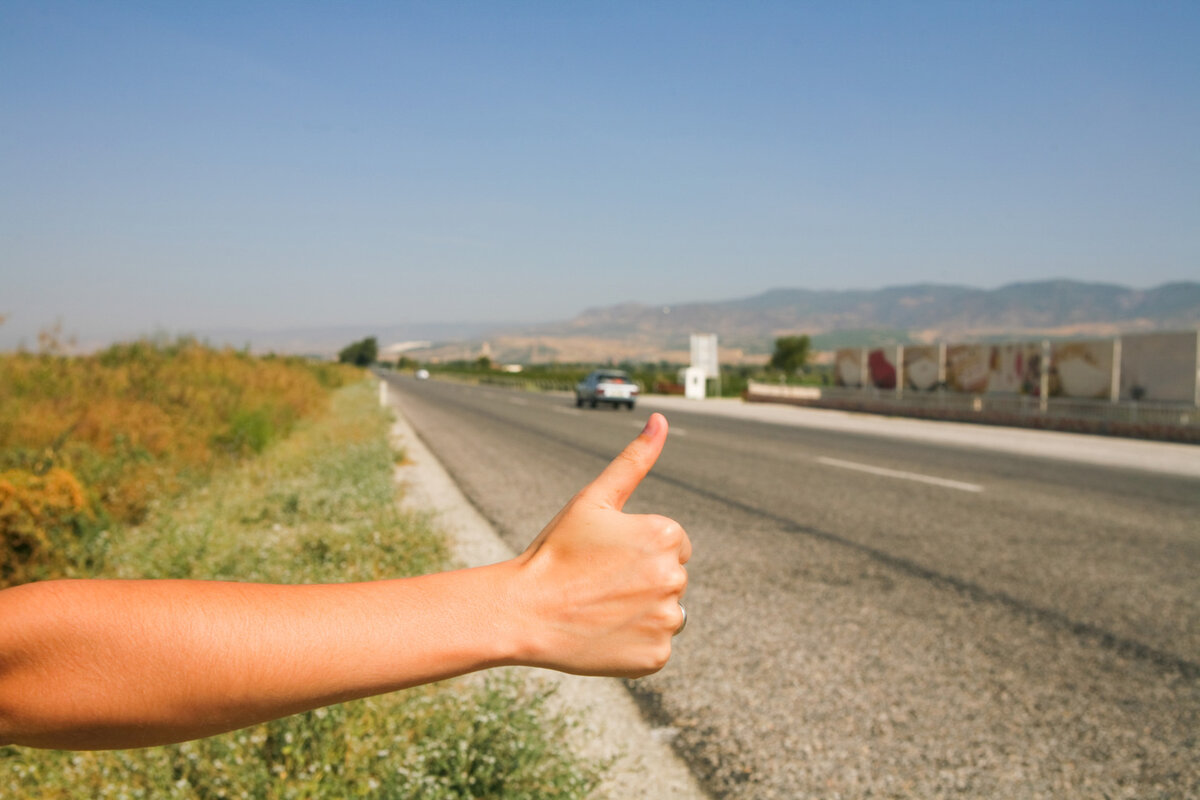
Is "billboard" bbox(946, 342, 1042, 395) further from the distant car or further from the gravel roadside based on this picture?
the gravel roadside

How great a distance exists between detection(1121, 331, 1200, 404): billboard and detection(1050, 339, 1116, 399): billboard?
368 millimetres

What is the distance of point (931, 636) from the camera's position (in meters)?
4.62

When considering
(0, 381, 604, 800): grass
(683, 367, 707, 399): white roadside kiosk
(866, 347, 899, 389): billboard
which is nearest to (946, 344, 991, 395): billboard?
(866, 347, 899, 389): billboard

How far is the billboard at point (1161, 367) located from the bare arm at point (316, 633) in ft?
69.7

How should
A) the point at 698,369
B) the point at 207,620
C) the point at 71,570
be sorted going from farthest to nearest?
the point at 698,369 < the point at 71,570 < the point at 207,620

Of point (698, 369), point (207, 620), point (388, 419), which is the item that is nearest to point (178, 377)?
point (388, 419)

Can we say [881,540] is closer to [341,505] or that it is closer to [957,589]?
[957,589]

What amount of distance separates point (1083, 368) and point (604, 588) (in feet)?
77.1

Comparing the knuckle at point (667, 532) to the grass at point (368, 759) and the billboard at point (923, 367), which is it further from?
the billboard at point (923, 367)

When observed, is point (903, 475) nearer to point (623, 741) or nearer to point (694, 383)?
point (623, 741)

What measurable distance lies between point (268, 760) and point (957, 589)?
15.0ft

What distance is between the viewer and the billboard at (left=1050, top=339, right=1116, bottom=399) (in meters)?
20.3

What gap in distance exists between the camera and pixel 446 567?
560cm

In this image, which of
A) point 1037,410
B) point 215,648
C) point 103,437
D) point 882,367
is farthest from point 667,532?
point 882,367
